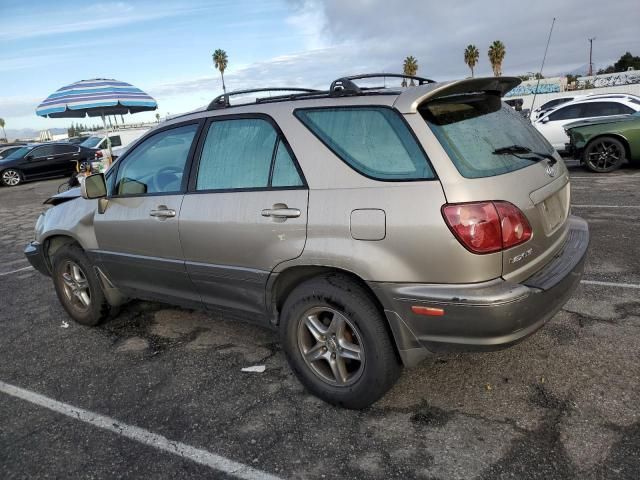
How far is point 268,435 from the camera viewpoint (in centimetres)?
273

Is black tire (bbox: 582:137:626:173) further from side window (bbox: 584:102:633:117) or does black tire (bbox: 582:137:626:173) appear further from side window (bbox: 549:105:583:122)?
side window (bbox: 549:105:583:122)

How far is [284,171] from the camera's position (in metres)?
2.93

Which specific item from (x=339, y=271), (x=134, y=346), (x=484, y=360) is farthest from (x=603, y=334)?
(x=134, y=346)

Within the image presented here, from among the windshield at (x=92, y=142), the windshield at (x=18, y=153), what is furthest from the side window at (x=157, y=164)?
the windshield at (x=92, y=142)

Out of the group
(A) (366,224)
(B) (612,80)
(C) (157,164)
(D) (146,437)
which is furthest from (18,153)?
(B) (612,80)

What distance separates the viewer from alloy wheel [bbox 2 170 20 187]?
18.6m

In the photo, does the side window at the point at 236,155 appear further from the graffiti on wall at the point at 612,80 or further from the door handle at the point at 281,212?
the graffiti on wall at the point at 612,80

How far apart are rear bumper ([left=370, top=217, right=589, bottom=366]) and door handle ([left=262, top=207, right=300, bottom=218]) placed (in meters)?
0.59

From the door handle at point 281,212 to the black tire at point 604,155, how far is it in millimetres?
9456

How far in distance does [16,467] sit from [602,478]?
112 inches

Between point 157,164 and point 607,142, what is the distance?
9.49 m

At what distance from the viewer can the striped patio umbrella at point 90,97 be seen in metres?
13.0

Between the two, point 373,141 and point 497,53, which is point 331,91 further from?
point 497,53

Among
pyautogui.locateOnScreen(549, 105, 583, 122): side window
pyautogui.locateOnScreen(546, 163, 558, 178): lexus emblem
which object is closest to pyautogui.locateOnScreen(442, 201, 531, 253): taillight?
pyautogui.locateOnScreen(546, 163, 558, 178): lexus emblem
